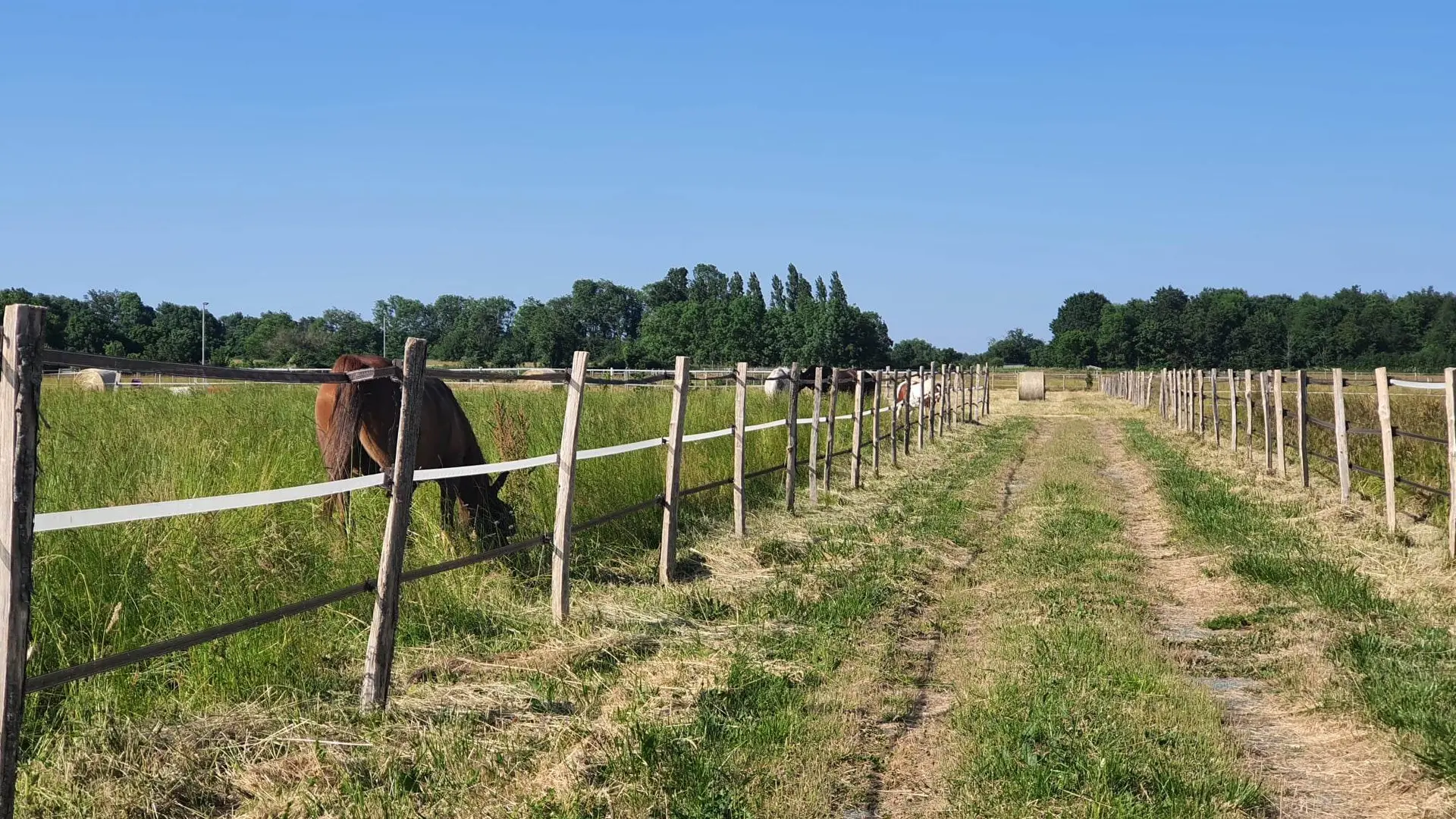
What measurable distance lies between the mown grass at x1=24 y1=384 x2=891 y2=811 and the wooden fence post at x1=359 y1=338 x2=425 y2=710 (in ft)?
0.57

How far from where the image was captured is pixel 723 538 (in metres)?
9.20

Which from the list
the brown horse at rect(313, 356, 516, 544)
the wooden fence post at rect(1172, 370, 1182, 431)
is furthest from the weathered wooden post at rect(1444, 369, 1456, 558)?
the wooden fence post at rect(1172, 370, 1182, 431)

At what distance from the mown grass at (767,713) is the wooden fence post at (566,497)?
104 cm

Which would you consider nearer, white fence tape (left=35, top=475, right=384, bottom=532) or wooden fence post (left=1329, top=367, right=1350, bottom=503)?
white fence tape (left=35, top=475, right=384, bottom=532)

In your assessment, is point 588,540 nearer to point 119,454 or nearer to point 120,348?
point 119,454

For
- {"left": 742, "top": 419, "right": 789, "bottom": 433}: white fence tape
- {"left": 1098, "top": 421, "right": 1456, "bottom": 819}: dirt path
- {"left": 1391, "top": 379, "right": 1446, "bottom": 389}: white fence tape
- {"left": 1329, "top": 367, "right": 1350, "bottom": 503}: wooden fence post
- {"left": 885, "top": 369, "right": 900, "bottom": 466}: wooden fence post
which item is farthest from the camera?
{"left": 885, "top": 369, "right": 900, "bottom": 466}: wooden fence post

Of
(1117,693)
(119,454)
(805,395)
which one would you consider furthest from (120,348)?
(1117,693)

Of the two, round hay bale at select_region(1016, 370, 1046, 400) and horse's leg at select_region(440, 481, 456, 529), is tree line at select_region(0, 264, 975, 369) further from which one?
horse's leg at select_region(440, 481, 456, 529)

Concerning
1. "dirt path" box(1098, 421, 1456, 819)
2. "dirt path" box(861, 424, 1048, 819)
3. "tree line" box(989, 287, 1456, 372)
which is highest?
"tree line" box(989, 287, 1456, 372)

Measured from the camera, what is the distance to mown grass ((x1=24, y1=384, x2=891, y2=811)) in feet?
14.9

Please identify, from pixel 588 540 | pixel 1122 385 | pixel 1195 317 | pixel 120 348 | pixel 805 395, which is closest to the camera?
pixel 588 540

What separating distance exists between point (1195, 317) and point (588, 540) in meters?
143

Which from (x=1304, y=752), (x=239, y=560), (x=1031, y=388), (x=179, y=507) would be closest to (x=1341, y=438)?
(x=1304, y=752)

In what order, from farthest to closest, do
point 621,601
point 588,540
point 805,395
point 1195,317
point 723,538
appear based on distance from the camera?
Answer: 1. point 1195,317
2. point 805,395
3. point 723,538
4. point 588,540
5. point 621,601
